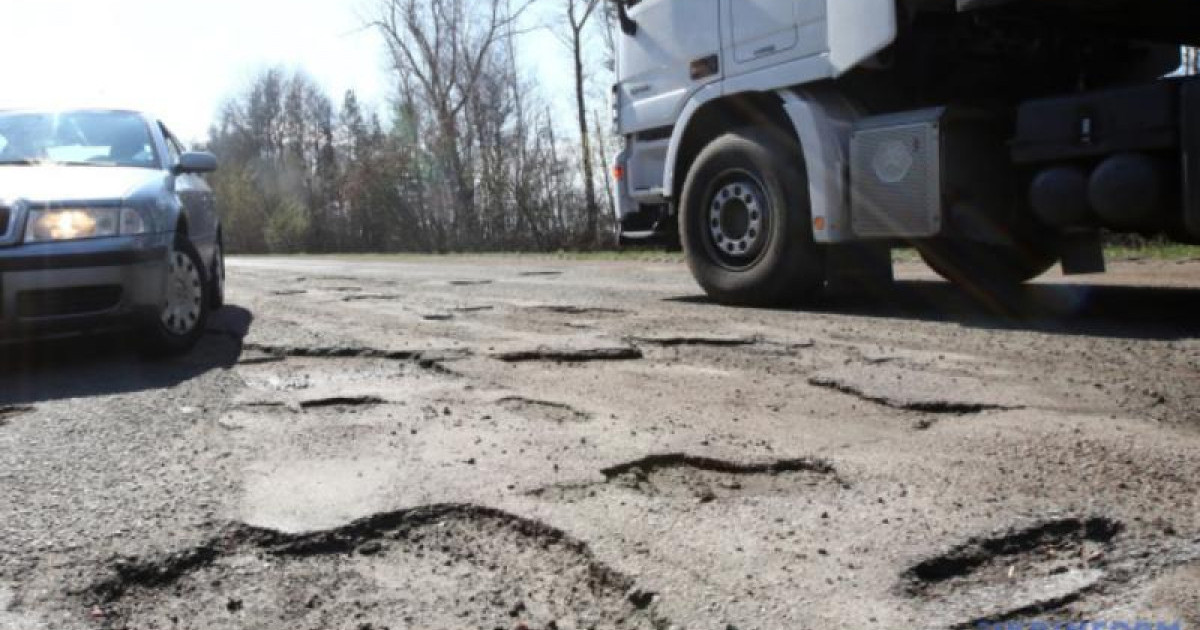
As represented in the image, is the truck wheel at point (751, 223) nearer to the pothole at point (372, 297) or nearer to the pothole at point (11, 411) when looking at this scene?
the pothole at point (372, 297)

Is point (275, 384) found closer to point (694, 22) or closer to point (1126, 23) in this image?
point (694, 22)

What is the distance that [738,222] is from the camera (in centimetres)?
636

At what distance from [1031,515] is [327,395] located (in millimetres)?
2569

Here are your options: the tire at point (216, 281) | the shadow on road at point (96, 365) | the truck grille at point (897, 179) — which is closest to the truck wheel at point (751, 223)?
the truck grille at point (897, 179)

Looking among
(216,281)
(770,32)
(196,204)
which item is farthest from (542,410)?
(216,281)

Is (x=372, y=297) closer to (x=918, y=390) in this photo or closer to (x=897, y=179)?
(x=897, y=179)

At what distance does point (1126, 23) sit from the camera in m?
5.34

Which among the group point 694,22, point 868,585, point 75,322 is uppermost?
point 694,22

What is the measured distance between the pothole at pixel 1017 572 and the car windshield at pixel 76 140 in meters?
4.95

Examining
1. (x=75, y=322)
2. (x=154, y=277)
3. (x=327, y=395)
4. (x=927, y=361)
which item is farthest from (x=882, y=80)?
(x=75, y=322)

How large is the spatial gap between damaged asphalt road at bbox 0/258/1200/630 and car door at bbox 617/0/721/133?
2.55 meters

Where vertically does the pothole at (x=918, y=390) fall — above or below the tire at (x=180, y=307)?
below

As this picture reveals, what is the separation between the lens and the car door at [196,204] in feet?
18.5

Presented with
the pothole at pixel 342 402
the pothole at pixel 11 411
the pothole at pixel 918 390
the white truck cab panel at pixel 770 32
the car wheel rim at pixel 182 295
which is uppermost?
the white truck cab panel at pixel 770 32
